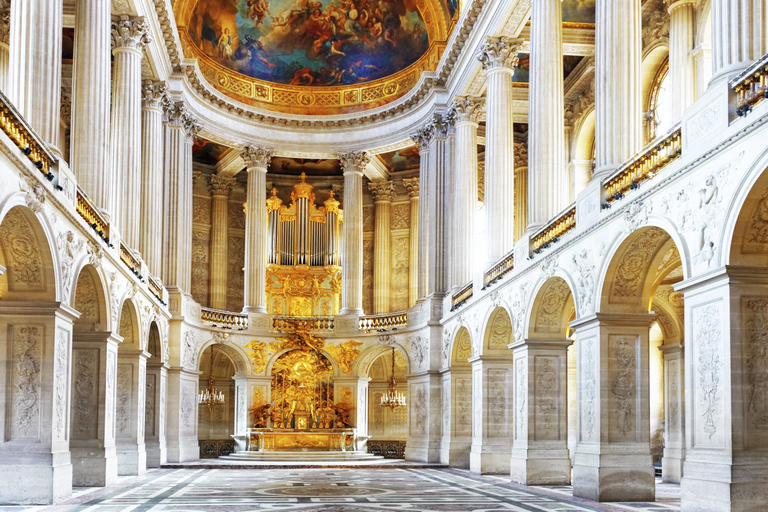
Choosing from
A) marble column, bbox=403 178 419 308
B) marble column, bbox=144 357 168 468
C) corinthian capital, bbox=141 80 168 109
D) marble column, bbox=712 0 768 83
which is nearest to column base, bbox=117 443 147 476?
marble column, bbox=144 357 168 468

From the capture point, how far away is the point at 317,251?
40062 millimetres

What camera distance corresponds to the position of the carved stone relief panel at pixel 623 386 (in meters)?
18.0

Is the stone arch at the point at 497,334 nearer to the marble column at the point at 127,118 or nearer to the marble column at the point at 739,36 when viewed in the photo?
the marble column at the point at 127,118

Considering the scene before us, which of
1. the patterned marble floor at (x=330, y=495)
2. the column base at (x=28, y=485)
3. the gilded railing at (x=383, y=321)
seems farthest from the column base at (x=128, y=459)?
the gilded railing at (x=383, y=321)

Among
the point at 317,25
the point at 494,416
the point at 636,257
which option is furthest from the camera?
A: the point at 317,25

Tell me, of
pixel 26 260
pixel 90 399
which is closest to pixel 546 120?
pixel 90 399

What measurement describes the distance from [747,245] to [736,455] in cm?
281

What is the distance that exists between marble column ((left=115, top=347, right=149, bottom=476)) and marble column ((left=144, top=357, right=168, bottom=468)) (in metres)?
3.73

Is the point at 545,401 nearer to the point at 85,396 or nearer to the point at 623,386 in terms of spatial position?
the point at 623,386

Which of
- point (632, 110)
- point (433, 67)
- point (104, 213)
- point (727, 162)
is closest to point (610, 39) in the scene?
point (632, 110)

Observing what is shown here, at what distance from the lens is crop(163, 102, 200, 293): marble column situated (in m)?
32.6

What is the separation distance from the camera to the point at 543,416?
22.3m

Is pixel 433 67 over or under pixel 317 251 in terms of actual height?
over

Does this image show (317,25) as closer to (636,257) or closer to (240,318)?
(240,318)
